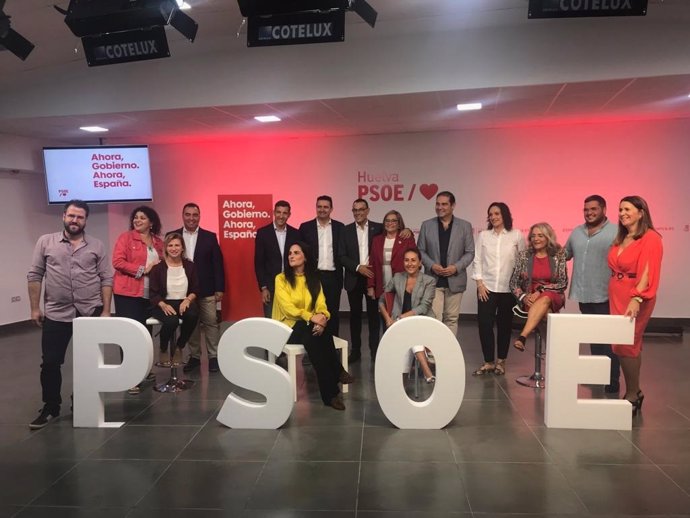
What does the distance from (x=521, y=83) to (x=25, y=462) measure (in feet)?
16.4

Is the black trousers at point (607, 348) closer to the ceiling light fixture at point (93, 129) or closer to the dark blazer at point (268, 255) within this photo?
the dark blazer at point (268, 255)

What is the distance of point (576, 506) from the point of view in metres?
2.63

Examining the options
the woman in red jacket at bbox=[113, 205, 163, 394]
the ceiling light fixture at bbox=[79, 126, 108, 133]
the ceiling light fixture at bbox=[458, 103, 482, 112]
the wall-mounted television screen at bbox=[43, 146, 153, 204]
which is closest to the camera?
the woman in red jacket at bbox=[113, 205, 163, 394]

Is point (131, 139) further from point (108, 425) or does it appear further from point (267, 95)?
point (108, 425)

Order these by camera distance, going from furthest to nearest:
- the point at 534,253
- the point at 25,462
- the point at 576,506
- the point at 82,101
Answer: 1. the point at 82,101
2. the point at 534,253
3. the point at 25,462
4. the point at 576,506

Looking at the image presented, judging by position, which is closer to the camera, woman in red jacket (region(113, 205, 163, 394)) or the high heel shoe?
the high heel shoe

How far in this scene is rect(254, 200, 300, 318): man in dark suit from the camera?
5.12 m

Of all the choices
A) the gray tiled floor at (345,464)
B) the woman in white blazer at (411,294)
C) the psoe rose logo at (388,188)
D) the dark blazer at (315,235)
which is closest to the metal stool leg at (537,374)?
the gray tiled floor at (345,464)

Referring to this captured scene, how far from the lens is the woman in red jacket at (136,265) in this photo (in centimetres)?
461

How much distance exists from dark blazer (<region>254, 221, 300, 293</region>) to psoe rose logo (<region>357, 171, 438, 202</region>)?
258cm

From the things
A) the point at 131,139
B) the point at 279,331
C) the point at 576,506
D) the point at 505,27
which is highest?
the point at 505,27

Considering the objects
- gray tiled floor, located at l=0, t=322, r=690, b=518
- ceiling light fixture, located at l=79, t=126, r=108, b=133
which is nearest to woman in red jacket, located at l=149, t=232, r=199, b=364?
gray tiled floor, located at l=0, t=322, r=690, b=518

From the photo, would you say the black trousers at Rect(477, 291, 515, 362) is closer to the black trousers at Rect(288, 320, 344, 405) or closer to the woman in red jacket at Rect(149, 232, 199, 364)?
the black trousers at Rect(288, 320, 344, 405)

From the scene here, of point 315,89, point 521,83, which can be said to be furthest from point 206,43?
point 521,83
